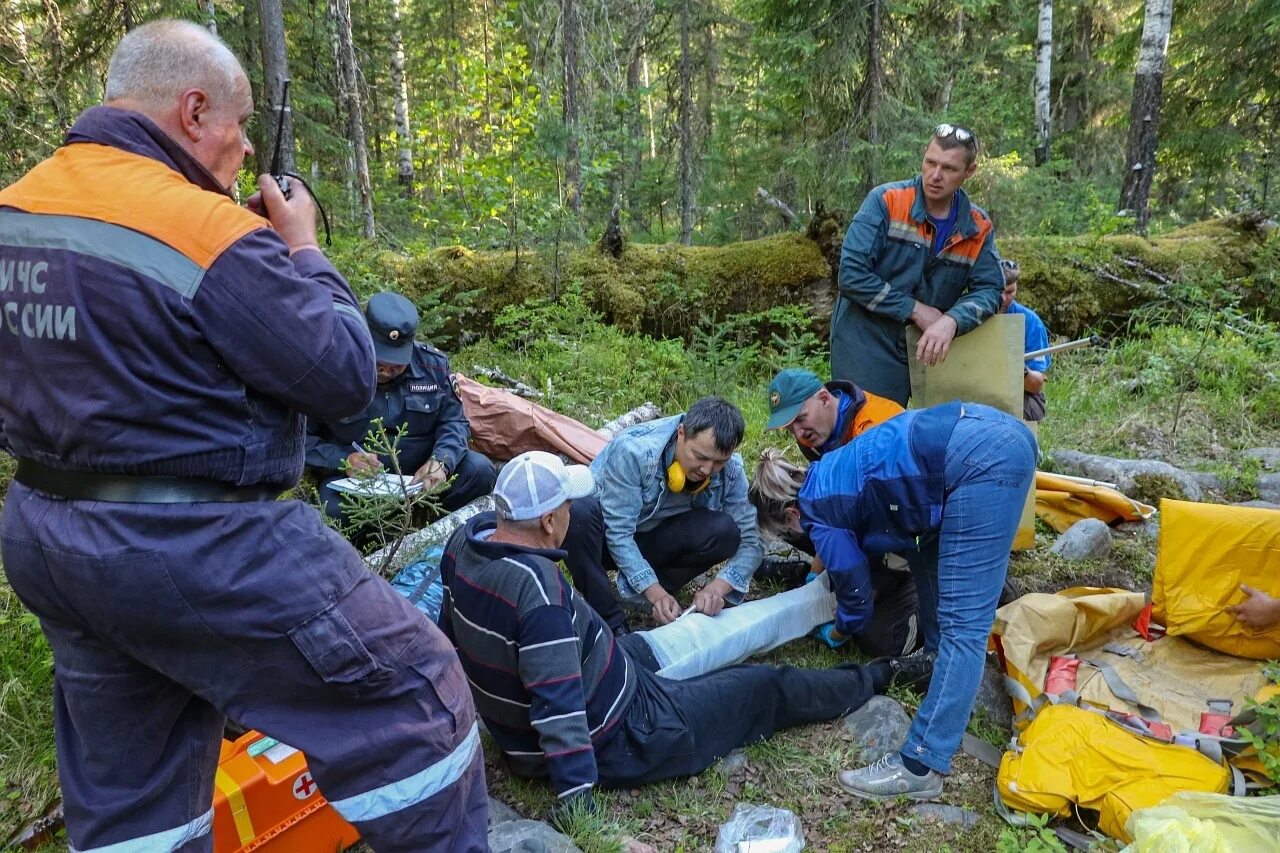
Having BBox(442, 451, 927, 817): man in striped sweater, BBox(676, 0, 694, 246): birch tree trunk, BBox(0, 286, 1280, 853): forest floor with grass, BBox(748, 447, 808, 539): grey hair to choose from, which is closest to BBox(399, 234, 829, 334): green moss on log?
BBox(0, 286, 1280, 853): forest floor with grass

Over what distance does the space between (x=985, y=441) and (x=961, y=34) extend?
12.4 metres

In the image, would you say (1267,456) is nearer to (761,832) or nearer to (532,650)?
(761,832)

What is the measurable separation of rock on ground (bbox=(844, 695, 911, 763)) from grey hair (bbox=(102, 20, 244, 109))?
121 inches

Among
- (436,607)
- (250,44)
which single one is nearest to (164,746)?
(436,607)

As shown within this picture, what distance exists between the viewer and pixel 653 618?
3928 mm

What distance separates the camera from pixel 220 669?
159 cm

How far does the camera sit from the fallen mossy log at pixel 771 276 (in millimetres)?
7340

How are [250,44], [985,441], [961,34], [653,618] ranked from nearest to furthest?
1. [985,441]
2. [653,618]
3. [250,44]
4. [961,34]

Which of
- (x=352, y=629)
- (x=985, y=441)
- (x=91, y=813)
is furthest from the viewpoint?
(x=985, y=441)

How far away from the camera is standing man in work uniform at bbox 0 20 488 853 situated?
1.46m

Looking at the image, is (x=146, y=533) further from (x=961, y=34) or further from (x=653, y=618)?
(x=961, y=34)

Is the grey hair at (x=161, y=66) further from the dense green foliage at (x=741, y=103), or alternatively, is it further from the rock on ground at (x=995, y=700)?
the dense green foliage at (x=741, y=103)

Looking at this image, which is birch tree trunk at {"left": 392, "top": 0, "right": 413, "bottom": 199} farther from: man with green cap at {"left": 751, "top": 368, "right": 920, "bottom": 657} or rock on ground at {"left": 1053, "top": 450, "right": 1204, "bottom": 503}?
man with green cap at {"left": 751, "top": 368, "right": 920, "bottom": 657}

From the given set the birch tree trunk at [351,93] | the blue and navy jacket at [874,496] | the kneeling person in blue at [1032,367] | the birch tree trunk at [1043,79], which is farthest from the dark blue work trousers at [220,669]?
the birch tree trunk at [1043,79]
